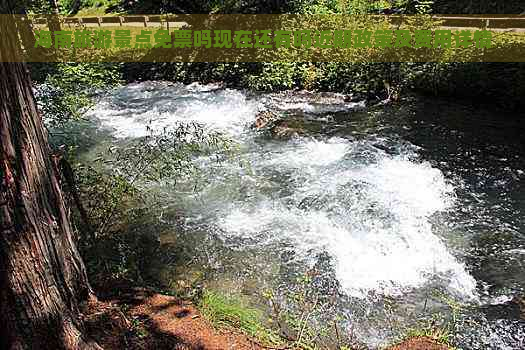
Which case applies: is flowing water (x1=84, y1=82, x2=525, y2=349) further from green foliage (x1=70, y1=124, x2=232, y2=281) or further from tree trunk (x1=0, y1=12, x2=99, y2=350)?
tree trunk (x1=0, y1=12, x2=99, y2=350)

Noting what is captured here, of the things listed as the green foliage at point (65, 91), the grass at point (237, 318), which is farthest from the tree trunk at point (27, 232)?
the green foliage at point (65, 91)

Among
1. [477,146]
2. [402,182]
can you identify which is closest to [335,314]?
[402,182]

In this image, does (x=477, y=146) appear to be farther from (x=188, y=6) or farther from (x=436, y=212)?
(x=188, y=6)

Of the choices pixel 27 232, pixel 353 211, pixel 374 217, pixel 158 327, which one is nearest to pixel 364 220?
pixel 374 217

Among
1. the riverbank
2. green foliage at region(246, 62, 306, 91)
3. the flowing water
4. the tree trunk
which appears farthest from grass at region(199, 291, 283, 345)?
green foliage at region(246, 62, 306, 91)

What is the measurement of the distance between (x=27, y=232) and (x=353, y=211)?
623cm

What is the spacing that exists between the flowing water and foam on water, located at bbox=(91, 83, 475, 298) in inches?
1.0

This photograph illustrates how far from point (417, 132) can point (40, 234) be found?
10115mm

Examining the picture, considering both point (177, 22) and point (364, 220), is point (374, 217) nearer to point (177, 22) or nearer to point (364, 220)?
point (364, 220)

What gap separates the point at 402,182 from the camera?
29.2ft

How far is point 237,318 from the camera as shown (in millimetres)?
5027

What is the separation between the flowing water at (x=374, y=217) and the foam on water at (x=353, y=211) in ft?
0.08

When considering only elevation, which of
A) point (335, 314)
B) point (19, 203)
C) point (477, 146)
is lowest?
point (335, 314)

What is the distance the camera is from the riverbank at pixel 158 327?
3.77 meters
